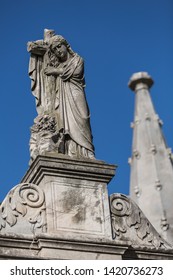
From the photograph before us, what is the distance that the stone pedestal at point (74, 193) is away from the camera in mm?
14750

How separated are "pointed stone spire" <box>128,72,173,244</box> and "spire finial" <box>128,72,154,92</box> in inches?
21.1

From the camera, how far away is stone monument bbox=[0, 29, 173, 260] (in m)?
14.4

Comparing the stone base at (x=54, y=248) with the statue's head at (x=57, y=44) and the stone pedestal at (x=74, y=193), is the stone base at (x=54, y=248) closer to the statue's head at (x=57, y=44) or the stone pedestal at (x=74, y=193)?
the stone pedestal at (x=74, y=193)

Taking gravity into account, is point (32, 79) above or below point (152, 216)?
below

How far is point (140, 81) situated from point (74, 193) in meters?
40.6

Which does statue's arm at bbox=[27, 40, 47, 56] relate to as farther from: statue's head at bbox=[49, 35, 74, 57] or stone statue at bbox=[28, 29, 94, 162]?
statue's head at bbox=[49, 35, 74, 57]

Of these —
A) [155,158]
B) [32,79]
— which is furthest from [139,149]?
[32,79]

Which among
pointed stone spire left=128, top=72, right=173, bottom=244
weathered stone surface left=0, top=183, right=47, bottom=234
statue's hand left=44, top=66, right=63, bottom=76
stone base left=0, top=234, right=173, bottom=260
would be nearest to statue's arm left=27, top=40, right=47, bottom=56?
statue's hand left=44, top=66, right=63, bottom=76

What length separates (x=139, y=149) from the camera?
49000 millimetres

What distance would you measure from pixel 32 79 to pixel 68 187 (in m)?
2.62

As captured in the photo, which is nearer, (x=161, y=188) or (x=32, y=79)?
(x=32, y=79)
